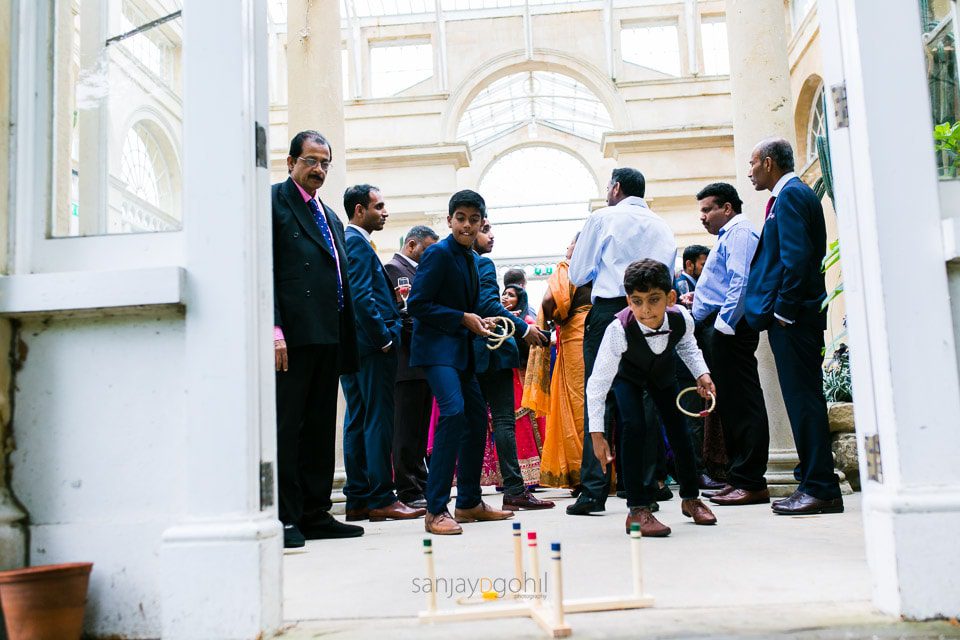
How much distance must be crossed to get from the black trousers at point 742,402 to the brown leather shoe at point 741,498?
1.3 inches

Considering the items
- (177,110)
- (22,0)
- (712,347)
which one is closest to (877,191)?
(177,110)

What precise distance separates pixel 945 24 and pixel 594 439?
2.09 meters

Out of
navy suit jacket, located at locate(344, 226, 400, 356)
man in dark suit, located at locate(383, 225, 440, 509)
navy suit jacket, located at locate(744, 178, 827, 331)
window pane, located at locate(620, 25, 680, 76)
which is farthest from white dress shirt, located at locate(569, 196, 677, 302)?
window pane, located at locate(620, 25, 680, 76)

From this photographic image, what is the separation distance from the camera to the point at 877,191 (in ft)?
8.51

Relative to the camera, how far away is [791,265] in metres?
4.79

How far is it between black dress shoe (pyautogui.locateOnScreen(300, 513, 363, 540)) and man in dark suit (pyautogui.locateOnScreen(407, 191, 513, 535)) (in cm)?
40

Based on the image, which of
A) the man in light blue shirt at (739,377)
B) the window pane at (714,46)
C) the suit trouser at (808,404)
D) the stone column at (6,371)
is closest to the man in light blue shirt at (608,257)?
the man in light blue shirt at (739,377)

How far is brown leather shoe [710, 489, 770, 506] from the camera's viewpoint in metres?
5.49

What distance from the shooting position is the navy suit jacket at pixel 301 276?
4.29 metres

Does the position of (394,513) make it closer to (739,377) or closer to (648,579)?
(739,377)

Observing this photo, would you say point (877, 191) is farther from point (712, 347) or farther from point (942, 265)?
point (712, 347)

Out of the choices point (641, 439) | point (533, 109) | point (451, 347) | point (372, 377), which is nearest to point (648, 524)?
point (641, 439)

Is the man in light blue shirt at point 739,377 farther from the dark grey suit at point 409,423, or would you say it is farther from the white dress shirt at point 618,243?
the dark grey suit at point 409,423

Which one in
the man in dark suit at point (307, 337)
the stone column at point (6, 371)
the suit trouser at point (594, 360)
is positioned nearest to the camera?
the stone column at point (6, 371)
